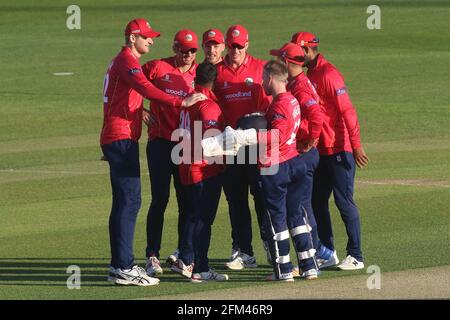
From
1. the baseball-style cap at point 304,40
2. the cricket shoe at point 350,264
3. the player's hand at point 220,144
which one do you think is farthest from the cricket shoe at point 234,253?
the baseball-style cap at point 304,40

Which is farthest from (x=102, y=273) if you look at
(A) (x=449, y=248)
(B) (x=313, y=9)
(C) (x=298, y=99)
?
(B) (x=313, y=9)

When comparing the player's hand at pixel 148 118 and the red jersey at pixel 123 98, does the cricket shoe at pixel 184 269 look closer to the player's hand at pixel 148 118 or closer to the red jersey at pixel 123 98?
the red jersey at pixel 123 98

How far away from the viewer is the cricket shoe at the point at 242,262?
13602 millimetres

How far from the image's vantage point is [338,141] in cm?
1337

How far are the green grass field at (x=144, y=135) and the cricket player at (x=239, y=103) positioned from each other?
0.30 meters

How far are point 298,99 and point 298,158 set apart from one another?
59 centimetres

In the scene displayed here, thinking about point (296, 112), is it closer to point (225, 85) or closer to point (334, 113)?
point (334, 113)

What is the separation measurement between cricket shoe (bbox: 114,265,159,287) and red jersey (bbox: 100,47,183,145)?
1273 millimetres

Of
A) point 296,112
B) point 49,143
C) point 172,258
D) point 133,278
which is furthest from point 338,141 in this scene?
point 49,143

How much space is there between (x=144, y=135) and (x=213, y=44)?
12.4 meters

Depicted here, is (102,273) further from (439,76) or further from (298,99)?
(439,76)

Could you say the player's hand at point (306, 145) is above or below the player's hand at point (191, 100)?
below

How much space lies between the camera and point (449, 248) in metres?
14.0

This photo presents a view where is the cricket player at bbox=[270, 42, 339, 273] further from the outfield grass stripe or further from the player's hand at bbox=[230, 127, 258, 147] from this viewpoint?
the outfield grass stripe
